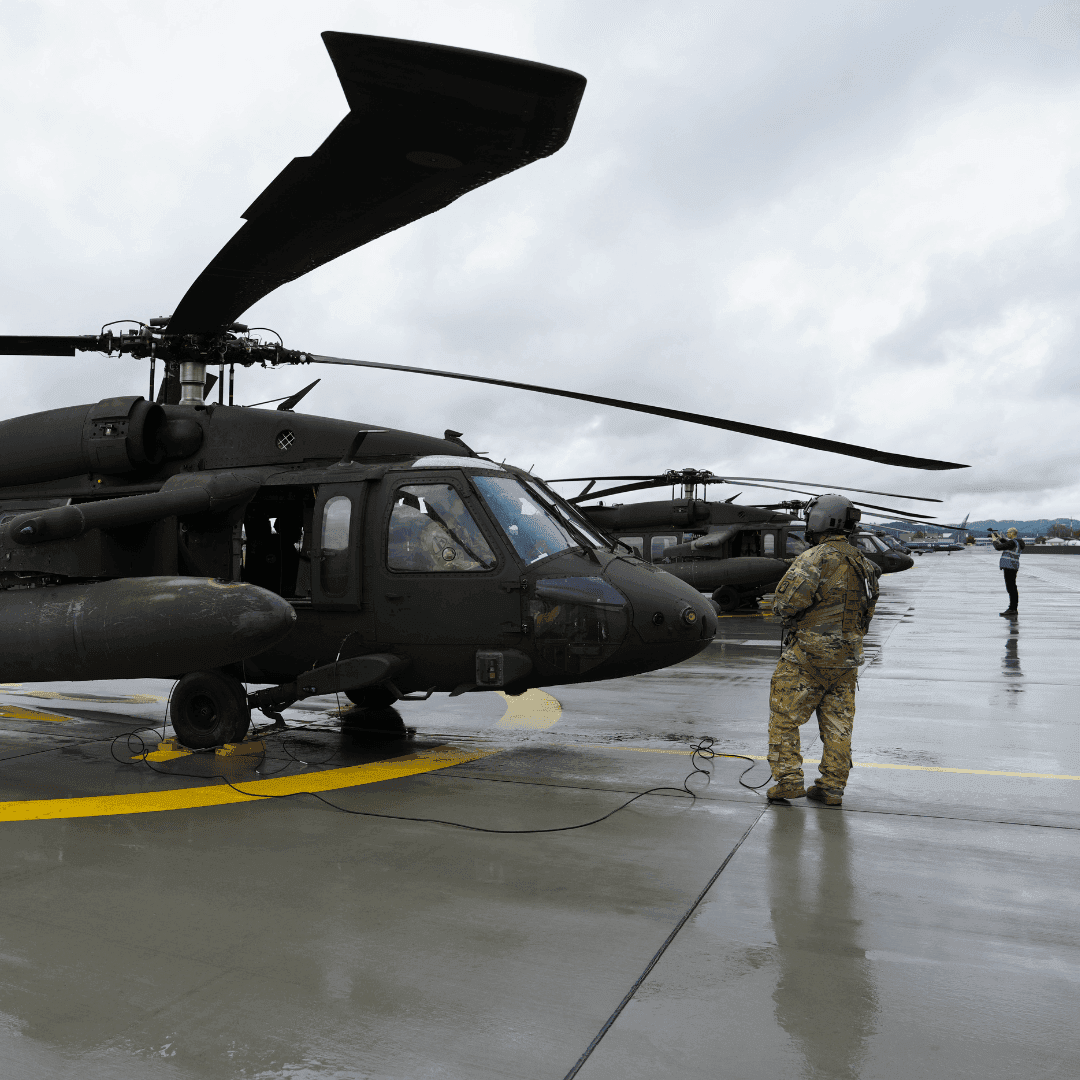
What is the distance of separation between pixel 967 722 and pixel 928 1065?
5.94m

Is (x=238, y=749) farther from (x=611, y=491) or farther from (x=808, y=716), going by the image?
(x=611, y=491)

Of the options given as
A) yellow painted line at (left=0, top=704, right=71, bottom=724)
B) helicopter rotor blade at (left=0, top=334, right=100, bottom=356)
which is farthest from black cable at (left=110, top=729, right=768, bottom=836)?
helicopter rotor blade at (left=0, top=334, right=100, bottom=356)

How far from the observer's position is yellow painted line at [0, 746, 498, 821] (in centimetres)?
521

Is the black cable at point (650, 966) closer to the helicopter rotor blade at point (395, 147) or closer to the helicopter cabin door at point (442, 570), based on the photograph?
the helicopter cabin door at point (442, 570)

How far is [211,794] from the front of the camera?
558cm

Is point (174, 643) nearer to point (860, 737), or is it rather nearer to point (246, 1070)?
point (246, 1070)

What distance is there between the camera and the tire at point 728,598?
2128 cm

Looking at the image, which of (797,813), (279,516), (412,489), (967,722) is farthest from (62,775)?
(967,722)

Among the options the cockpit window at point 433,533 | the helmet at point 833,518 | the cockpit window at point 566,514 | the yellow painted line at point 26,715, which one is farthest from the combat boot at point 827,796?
the yellow painted line at point 26,715

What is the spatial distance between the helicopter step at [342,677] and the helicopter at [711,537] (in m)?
11.9

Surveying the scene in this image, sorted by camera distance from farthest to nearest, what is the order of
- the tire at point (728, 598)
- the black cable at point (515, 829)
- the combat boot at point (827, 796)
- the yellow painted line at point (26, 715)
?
the tire at point (728, 598) < the yellow painted line at point (26, 715) < the combat boot at point (827, 796) < the black cable at point (515, 829)

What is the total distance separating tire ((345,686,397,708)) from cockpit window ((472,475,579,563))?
2.02 m

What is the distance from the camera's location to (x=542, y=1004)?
293 cm

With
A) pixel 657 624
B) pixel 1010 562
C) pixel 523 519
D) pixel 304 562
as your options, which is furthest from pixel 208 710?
pixel 1010 562
